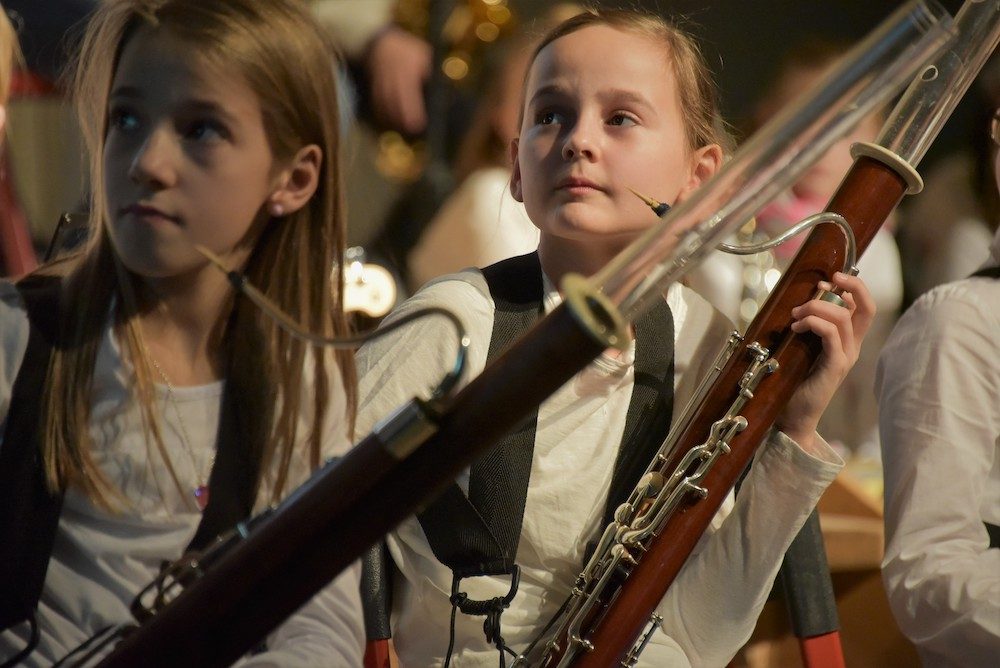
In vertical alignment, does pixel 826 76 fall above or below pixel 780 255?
below

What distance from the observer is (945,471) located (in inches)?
39.8

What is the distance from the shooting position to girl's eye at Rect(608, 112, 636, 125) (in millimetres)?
927

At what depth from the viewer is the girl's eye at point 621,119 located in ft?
3.04

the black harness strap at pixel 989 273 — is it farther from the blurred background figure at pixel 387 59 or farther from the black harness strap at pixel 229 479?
the blurred background figure at pixel 387 59

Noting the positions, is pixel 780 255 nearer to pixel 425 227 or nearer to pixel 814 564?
pixel 425 227

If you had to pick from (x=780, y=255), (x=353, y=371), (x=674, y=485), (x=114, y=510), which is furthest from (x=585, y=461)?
(x=780, y=255)

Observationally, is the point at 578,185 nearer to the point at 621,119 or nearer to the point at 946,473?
the point at 621,119

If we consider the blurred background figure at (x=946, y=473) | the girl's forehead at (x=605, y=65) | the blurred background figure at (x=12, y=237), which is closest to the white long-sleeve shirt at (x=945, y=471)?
the blurred background figure at (x=946, y=473)

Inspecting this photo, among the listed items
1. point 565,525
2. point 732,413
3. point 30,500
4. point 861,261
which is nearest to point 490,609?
point 565,525

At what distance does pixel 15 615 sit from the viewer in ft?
2.17

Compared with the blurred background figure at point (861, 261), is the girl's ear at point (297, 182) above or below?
below

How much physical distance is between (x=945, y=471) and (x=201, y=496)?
2.07 feet

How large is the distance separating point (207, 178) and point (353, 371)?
0.57 ft

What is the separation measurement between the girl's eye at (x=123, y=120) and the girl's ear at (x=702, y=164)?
1.57ft
